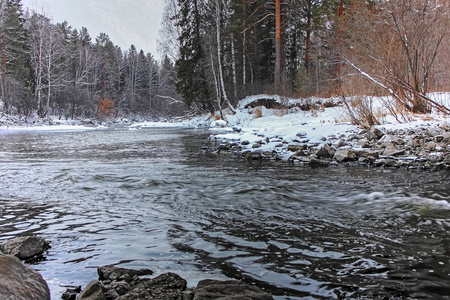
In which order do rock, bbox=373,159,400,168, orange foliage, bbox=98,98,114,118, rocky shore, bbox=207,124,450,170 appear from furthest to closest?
1. orange foliage, bbox=98,98,114,118
2. rocky shore, bbox=207,124,450,170
3. rock, bbox=373,159,400,168

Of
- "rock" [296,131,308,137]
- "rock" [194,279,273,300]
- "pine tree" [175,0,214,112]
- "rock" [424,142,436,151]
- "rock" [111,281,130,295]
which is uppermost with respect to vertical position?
"pine tree" [175,0,214,112]

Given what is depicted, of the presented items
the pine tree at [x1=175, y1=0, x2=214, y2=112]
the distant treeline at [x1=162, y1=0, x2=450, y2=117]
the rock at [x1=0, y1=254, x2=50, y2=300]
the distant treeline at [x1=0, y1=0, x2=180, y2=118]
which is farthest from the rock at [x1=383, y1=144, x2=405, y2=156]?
the distant treeline at [x1=0, y1=0, x2=180, y2=118]

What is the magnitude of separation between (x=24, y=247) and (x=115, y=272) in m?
0.91

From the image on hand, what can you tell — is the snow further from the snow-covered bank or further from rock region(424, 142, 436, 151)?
rock region(424, 142, 436, 151)

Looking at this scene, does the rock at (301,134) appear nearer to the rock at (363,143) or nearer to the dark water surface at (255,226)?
the rock at (363,143)

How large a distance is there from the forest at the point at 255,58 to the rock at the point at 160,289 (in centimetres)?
827

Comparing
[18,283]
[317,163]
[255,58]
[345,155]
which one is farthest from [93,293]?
[255,58]

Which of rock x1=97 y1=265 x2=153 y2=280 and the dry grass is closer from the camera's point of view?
rock x1=97 y1=265 x2=153 y2=280

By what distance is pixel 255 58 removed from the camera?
2623 cm

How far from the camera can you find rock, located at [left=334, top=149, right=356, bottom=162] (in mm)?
6918

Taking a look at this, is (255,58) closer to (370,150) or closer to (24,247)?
(370,150)

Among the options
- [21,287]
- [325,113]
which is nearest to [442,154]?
[21,287]

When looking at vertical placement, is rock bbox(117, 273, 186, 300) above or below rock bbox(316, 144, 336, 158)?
below

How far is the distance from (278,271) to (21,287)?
5.26 feet
